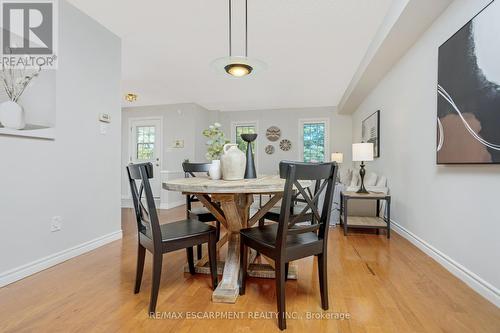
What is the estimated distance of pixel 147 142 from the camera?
616cm

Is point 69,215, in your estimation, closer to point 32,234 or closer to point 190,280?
point 32,234

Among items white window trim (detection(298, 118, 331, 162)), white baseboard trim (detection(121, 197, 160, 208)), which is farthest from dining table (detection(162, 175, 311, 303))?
white window trim (detection(298, 118, 331, 162))

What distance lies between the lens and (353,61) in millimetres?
3584

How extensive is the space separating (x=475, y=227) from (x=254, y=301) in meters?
1.63

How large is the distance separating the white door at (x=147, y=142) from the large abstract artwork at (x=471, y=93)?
18.1 ft

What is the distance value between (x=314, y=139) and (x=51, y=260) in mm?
5842

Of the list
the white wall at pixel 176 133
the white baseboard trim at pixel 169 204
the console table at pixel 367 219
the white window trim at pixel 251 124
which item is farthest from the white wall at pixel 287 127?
the console table at pixel 367 219

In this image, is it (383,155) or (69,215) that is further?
(383,155)

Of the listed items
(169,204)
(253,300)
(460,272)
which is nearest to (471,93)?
(460,272)

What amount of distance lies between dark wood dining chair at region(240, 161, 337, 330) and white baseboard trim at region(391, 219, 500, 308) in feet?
3.48

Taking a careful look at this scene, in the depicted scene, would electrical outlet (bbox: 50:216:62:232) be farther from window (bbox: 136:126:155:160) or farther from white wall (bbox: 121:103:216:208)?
window (bbox: 136:126:155:160)

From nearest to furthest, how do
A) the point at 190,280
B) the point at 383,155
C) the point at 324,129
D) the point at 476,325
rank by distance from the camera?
the point at 476,325, the point at 190,280, the point at 383,155, the point at 324,129

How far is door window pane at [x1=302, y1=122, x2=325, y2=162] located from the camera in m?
6.56

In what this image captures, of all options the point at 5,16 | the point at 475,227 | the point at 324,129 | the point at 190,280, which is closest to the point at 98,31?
the point at 5,16
